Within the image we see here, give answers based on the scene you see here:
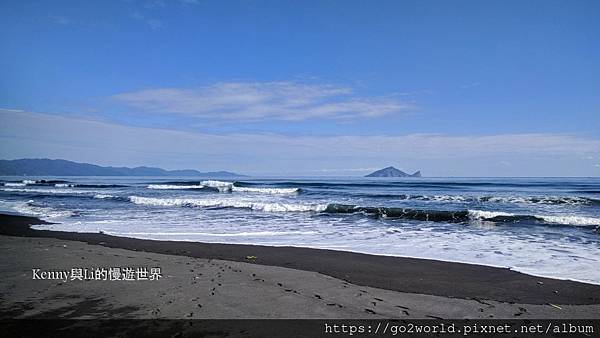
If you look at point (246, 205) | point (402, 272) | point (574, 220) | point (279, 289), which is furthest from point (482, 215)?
point (279, 289)

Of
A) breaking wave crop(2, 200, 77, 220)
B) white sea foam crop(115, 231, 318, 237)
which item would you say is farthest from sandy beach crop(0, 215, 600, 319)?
breaking wave crop(2, 200, 77, 220)

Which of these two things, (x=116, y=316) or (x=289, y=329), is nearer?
(x=289, y=329)

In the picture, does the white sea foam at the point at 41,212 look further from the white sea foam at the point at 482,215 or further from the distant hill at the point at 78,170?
the distant hill at the point at 78,170

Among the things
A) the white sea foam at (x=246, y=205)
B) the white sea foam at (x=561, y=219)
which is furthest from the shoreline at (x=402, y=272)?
the white sea foam at (x=246, y=205)

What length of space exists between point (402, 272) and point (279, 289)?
2664mm

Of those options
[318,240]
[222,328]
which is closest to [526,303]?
[222,328]

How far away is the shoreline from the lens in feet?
17.9

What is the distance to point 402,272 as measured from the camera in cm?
681

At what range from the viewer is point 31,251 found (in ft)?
26.3

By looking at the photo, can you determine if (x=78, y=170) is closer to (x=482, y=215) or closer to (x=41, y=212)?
(x=41, y=212)

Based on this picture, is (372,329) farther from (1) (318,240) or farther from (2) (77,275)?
(1) (318,240)

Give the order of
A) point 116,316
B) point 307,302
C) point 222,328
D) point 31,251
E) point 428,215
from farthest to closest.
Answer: point 428,215
point 31,251
point 307,302
point 116,316
point 222,328

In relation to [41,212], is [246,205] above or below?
above

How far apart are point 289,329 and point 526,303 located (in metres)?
3.38
